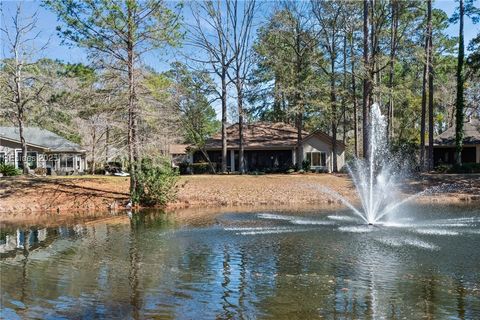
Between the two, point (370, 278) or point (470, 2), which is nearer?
point (370, 278)

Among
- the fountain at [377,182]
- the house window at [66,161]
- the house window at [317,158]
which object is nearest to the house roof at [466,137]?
the fountain at [377,182]

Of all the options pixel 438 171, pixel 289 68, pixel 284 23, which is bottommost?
pixel 438 171

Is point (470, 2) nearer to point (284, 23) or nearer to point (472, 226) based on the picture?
point (284, 23)

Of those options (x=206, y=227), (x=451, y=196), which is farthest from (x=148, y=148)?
(x=451, y=196)

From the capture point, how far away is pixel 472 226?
1517cm

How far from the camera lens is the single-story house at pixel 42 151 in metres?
36.7

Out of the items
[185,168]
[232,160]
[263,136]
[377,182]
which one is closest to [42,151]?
[185,168]

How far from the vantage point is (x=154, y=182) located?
77.5ft

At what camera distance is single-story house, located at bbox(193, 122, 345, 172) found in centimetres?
3903

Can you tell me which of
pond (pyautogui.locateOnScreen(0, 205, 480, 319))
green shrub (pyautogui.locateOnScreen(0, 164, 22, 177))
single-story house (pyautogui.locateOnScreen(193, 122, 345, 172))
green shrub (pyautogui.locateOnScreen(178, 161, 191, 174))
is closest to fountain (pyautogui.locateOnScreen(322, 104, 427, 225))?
pond (pyautogui.locateOnScreen(0, 205, 480, 319))

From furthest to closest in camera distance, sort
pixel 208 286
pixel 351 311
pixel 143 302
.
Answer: pixel 208 286 → pixel 143 302 → pixel 351 311

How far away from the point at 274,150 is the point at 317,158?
154 inches

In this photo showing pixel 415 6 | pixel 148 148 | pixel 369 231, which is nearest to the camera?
pixel 369 231

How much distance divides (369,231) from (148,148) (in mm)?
12691
